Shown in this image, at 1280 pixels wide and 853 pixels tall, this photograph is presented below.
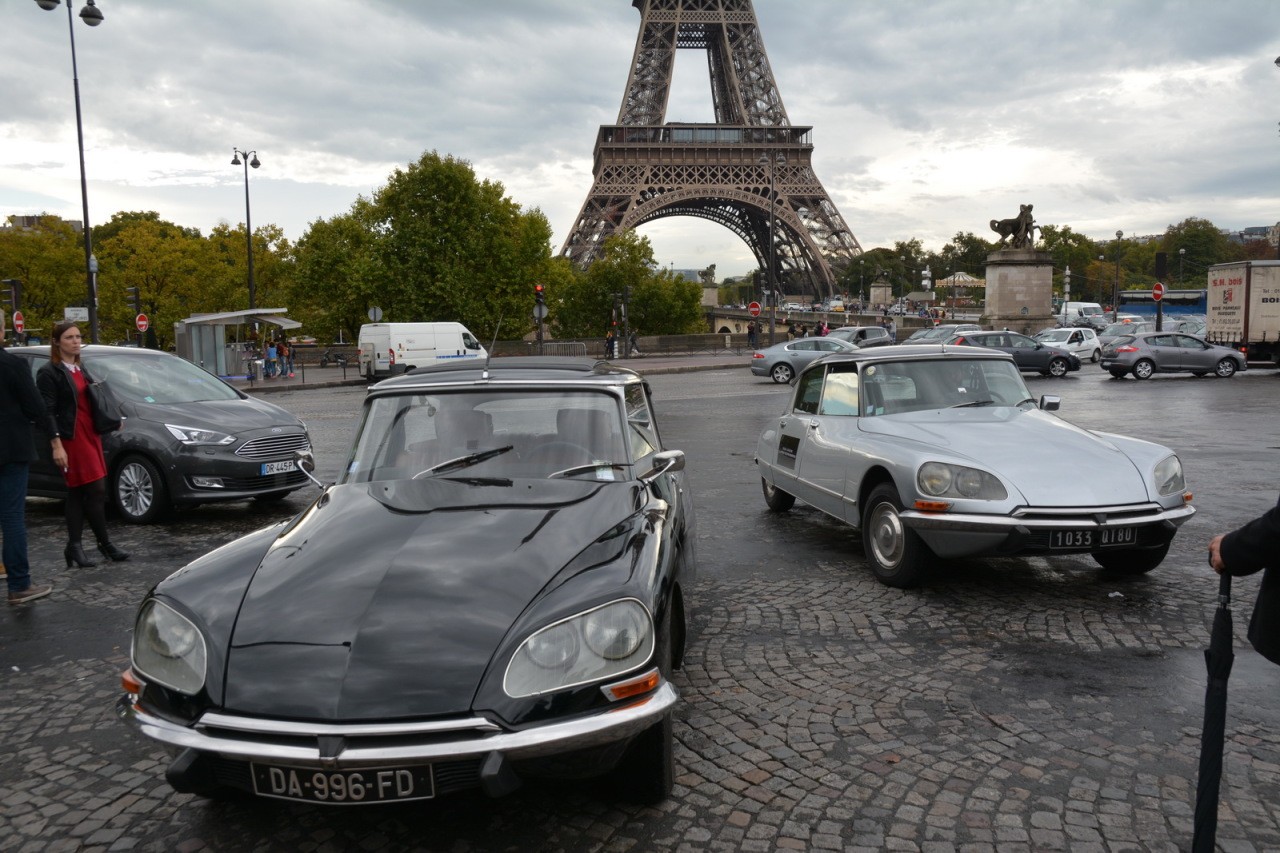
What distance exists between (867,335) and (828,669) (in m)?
33.6

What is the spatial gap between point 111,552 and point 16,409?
1.46m

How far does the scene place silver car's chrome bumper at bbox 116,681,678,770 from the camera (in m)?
2.44

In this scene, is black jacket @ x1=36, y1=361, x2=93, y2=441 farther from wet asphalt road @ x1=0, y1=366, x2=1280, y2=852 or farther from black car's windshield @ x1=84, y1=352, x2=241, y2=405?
black car's windshield @ x1=84, y1=352, x2=241, y2=405

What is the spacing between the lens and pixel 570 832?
2.97 meters

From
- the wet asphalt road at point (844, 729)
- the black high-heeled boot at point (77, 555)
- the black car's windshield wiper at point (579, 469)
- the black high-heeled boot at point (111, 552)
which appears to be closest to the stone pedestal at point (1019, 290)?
the wet asphalt road at point (844, 729)

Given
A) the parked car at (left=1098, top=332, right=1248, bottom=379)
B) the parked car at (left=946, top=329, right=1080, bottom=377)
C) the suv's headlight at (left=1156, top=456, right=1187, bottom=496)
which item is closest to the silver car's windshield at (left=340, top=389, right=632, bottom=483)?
the suv's headlight at (left=1156, top=456, right=1187, bottom=496)

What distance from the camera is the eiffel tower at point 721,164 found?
212ft

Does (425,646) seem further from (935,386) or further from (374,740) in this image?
(935,386)

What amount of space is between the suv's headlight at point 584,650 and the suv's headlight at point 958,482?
9.79 ft

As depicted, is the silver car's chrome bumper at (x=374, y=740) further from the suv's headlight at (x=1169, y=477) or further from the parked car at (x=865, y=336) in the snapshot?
the parked car at (x=865, y=336)

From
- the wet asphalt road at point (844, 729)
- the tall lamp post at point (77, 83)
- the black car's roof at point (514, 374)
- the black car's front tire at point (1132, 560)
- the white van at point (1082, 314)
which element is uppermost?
the tall lamp post at point (77, 83)

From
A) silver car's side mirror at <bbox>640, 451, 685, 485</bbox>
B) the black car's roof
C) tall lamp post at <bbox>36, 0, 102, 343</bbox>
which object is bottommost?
silver car's side mirror at <bbox>640, 451, 685, 485</bbox>

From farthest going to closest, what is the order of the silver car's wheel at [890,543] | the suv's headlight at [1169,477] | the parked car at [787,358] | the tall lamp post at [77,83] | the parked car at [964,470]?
the parked car at [787,358] → the tall lamp post at [77,83] → the silver car's wheel at [890,543] → the suv's headlight at [1169,477] → the parked car at [964,470]

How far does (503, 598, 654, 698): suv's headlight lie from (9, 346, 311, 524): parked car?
633 centimetres
